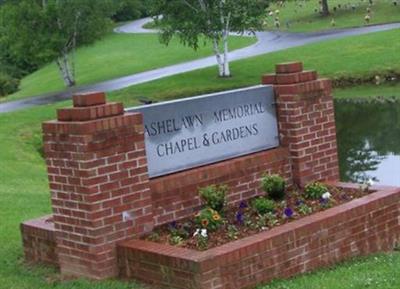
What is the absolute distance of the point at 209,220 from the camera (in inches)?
285

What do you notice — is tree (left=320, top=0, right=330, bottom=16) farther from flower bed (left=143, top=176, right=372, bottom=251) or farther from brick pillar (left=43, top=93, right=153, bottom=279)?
brick pillar (left=43, top=93, right=153, bottom=279)

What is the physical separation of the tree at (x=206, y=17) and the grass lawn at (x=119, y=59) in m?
10.5

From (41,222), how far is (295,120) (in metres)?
2.78

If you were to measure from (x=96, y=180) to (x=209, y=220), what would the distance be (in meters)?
1.12

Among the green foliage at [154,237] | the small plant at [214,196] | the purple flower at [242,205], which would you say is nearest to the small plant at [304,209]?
the purple flower at [242,205]

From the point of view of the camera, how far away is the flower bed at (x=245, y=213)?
7047mm

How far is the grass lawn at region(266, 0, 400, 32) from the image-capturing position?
46.4 m

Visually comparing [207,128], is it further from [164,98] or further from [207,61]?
[207,61]

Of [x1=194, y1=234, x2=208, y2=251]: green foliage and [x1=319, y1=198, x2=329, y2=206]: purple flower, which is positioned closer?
[x1=194, y1=234, x2=208, y2=251]: green foliage

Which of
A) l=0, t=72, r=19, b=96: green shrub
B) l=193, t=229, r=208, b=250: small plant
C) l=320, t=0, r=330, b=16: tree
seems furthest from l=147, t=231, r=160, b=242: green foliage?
l=320, t=0, r=330, b=16: tree

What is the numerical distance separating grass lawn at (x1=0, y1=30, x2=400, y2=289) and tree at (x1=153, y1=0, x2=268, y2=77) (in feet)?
6.16

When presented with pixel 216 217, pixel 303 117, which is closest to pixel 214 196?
pixel 216 217

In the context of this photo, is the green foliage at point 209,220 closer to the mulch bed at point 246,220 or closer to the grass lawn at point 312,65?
the mulch bed at point 246,220

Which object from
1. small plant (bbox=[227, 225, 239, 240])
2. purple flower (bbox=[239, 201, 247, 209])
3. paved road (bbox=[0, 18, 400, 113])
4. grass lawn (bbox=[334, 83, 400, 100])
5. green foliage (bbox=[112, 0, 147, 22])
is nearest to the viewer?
small plant (bbox=[227, 225, 239, 240])
